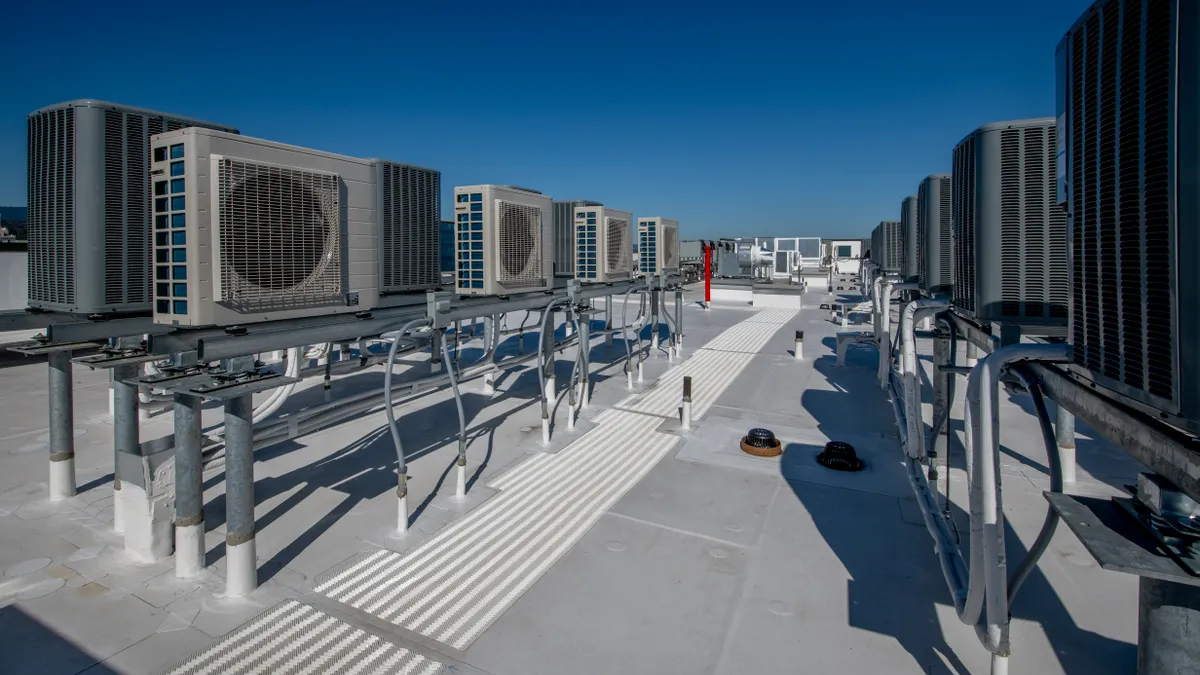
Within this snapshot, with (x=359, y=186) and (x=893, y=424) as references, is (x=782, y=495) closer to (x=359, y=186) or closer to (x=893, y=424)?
(x=893, y=424)

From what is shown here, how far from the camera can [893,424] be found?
1000 cm

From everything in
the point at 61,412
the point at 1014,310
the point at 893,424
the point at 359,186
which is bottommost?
the point at 893,424

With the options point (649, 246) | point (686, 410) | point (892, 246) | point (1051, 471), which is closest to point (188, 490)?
point (1051, 471)

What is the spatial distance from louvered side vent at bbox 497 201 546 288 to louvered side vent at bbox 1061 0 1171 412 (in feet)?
20.8

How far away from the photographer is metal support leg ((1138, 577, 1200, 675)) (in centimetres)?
234

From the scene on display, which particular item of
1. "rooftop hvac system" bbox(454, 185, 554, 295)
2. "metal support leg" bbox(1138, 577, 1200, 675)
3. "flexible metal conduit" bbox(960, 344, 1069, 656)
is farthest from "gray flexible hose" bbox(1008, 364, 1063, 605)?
"rooftop hvac system" bbox(454, 185, 554, 295)

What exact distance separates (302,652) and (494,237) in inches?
206

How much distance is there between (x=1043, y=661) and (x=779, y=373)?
33.1 ft

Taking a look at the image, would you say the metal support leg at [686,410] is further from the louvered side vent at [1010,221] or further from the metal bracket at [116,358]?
the metal bracket at [116,358]

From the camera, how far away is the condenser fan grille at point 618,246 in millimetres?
12586

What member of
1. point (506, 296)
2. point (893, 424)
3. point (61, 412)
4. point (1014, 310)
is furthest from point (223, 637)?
point (893, 424)

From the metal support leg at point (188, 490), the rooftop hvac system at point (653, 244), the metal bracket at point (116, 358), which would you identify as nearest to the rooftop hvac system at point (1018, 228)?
the metal support leg at point (188, 490)

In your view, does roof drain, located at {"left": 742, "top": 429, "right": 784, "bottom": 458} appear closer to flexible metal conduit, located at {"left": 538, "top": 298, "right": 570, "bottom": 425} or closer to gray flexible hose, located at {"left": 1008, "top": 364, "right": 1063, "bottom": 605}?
flexible metal conduit, located at {"left": 538, "top": 298, "right": 570, "bottom": 425}

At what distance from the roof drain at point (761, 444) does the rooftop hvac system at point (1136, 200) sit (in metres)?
5.47
